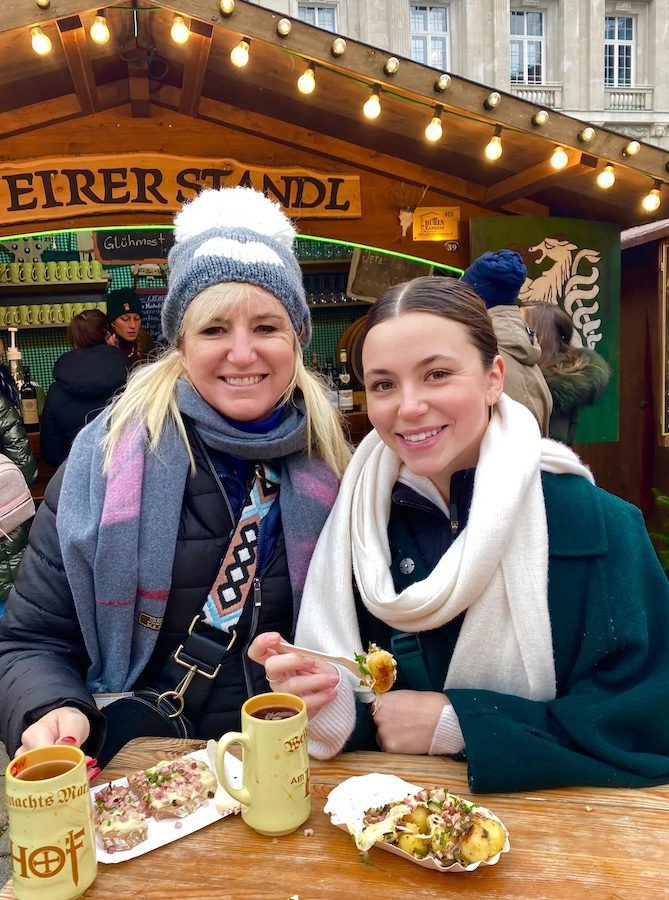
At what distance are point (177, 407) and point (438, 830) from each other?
116 centimetres

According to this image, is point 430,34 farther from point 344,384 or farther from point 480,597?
point 480,597

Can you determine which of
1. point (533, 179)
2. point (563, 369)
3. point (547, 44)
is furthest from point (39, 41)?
point (547, 44)

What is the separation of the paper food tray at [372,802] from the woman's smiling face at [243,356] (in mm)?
899

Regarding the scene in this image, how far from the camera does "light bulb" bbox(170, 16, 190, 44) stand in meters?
3.43

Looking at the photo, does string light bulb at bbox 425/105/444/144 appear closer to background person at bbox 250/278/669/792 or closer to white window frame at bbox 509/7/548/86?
background person at bbox 250/278/669/792

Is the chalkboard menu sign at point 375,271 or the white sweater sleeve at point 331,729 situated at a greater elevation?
the chalkboard menu sign at point 375,271

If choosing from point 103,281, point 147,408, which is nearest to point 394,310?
point 147,408

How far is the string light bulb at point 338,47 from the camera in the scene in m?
3.43

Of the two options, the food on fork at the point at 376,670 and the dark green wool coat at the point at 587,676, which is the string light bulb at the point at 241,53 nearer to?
the dark green wool coat at the point at 587,676

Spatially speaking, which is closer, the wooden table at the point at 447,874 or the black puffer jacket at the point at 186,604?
the wooden table at the point at 447,874

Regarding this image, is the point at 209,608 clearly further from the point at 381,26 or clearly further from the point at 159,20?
the point at 381,26

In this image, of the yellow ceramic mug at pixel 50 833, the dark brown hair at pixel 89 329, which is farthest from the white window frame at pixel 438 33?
the yellow ceramic mug at pixel 50 833

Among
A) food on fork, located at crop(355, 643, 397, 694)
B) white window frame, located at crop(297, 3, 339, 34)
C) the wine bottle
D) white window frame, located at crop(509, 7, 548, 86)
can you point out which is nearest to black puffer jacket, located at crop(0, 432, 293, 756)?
food on fork, located at crop(355, 643, 397, 694)

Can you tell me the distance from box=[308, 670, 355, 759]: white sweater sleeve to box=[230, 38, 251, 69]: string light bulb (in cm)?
335
